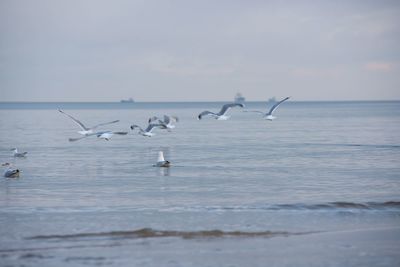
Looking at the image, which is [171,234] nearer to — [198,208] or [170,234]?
[170,234]

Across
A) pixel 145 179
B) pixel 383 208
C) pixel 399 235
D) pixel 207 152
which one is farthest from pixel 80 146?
pixel 399 235

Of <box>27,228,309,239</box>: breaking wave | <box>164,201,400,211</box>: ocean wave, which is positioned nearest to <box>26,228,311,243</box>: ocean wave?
<box>27,228,309,239</box>: breaking wave

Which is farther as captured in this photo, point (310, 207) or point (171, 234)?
point (310, 207)

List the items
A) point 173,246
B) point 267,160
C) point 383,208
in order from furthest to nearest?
point 267,160
point 383,208
point 173,246

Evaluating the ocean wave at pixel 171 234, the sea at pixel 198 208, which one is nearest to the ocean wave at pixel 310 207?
the sea at pixel 198 208

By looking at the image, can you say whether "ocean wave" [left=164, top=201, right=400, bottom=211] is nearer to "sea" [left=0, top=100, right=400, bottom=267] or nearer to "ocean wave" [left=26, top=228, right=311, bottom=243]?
"sea" [left=0, top=100, right=400, bottom=267]

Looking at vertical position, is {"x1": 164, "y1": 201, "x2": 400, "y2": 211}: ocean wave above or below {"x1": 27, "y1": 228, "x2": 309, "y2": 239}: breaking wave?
above

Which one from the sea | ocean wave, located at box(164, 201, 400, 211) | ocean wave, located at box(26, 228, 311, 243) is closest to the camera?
the sea

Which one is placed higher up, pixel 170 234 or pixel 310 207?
pixel 310 207

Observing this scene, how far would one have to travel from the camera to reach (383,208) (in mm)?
21484

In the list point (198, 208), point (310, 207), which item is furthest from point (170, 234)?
point (310, 207)

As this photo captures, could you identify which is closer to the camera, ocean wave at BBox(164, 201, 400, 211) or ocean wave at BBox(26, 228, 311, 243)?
ocean wave at BBox(26, 228, 311, 243)

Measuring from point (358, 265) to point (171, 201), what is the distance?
946 centimetres

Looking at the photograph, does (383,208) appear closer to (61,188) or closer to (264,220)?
(264,220)
